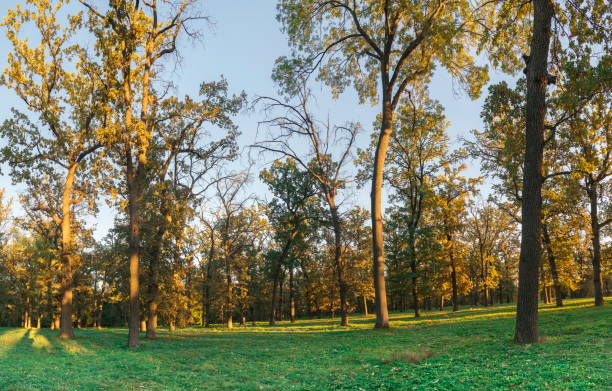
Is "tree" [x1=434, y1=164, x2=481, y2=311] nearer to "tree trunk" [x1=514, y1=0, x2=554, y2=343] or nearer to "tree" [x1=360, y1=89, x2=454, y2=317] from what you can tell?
"tree" [x1=360, y1=89, x2=454, y2=317]

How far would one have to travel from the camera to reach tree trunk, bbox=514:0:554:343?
31.4 feet

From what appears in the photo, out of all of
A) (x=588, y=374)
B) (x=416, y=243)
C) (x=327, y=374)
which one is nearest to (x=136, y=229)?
(x=327, y=374)

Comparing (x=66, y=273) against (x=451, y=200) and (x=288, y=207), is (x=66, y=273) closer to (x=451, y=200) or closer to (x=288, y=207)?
(x=288, y=207)

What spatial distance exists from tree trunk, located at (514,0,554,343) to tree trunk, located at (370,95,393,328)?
7010mm

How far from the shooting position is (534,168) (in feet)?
32.2

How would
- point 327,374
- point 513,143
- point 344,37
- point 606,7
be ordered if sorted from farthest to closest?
point 344,37, point 513,143, point 606,7, point 327,374

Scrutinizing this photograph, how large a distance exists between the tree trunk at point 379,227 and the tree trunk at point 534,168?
701 centimetres

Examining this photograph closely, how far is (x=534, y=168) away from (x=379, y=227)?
7.78 m

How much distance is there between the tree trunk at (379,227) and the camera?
1642 cm

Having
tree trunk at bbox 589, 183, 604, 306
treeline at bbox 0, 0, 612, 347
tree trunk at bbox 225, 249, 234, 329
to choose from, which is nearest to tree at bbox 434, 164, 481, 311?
treeline at bbox 0, 0, 612, 347

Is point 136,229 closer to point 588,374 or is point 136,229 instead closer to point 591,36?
point 588,374

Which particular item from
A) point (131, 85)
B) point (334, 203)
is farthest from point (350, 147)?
point (131, 85)

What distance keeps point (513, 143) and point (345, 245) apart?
22.1 metres

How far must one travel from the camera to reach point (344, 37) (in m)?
17.9
